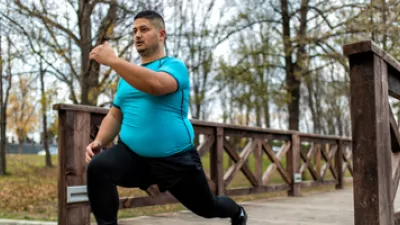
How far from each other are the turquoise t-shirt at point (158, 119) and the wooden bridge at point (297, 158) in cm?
114

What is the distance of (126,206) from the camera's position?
17.2ft

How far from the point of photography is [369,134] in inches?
120

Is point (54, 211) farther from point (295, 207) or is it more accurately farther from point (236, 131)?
point (295, 207)

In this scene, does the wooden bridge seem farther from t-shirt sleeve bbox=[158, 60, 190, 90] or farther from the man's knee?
the man's knee

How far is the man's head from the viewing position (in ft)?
9.04

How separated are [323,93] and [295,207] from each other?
2846cm

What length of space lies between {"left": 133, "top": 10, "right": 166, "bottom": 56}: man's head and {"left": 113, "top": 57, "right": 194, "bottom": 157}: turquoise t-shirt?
10cm

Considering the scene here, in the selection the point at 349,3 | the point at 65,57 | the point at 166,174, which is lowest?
the point at 166,174

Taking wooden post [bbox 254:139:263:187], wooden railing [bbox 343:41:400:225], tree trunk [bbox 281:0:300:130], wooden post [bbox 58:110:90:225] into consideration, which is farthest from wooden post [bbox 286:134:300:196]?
tree trunk [bbox 281:0:300:130]

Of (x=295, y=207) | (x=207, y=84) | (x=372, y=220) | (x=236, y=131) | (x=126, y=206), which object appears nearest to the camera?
(x=372, y=220)

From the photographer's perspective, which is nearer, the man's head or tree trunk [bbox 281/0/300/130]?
the man's head

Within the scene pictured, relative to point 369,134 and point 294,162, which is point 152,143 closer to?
point 369,134

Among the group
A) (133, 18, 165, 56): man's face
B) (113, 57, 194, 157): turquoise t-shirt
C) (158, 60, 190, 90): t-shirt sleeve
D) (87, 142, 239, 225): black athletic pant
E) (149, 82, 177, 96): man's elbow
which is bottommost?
(87, 142, 239, 225): black athletic pant

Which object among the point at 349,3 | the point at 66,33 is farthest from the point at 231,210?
the point at 349,3
